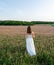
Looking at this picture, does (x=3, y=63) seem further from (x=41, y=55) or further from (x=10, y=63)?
(x=41, y=55)

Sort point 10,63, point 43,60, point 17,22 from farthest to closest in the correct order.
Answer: point 17,22
point 43,60
point 10,63

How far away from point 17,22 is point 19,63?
186ft

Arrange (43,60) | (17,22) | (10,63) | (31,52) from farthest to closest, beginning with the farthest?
(17,22)
(31,52)
(43,60)
(10,63)

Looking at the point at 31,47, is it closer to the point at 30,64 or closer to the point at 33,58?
the point at 33,58

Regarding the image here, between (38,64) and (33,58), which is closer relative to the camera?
(38,64)

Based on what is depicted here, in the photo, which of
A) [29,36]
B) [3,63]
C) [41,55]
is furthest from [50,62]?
[29,36]

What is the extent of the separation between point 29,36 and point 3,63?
3076 millimetres

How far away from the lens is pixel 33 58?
10.2 metres

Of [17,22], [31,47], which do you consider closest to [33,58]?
[31,47]

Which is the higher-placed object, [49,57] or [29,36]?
[29,36]

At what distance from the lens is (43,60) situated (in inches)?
392

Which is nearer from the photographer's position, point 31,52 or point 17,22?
point 31,52

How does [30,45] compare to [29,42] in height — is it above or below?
below

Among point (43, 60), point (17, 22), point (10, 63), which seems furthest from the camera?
point (17, 22)
